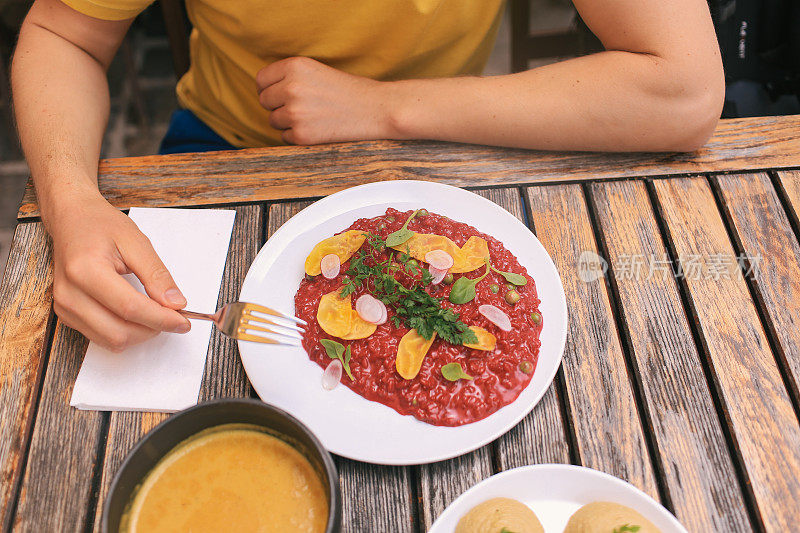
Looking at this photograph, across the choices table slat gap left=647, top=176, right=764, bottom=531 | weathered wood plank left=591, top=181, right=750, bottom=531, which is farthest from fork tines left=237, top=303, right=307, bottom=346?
table slat gap left=647, top=176, right=764, bottom=531

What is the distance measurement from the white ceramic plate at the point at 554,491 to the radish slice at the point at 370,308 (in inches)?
11.4

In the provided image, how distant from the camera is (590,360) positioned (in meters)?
0.97

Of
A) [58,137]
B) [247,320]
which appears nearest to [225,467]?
[247,320]

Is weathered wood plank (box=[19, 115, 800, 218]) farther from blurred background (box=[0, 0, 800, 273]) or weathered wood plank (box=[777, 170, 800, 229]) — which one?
blurred background (box=[0, 0, 800, 273])

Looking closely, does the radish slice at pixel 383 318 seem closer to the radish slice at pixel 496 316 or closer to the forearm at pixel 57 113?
the radish slice at pixel 496 316

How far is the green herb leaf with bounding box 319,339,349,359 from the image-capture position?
920mm

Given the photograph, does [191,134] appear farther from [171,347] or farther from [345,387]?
[345,387]

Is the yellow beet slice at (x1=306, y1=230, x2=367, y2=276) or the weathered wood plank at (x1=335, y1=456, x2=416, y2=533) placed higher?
the yellow beet slice at (x1=306, y1=230, x2=367, y2=276)

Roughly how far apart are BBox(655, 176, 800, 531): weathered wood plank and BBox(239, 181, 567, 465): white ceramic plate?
0.86 feet

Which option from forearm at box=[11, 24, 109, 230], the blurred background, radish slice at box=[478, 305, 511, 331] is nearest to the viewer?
radish slice at box=[478, 305, 511, 331]

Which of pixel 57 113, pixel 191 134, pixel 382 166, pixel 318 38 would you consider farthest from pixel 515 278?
pixel 191 134

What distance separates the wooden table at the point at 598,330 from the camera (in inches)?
33.7

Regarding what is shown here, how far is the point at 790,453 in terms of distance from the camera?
0.88 m

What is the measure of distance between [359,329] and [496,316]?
0.71 feet
